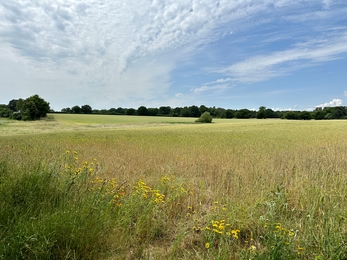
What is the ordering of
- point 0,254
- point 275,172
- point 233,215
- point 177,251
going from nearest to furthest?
point 0,254 → point 177,251 → point 233,215 → point 275,172

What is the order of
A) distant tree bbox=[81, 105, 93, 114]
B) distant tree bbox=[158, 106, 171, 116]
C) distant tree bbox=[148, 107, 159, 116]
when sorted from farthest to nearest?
distant tree bbox=[158, 106, 171, 116]
distant tree bbox=[148, 107, 159, 116]
distant tree bbox=[81, 105, 93, 114]

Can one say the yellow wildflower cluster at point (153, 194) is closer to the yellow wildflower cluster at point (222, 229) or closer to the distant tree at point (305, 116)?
the yellow wildflower cluster at point (222, 229)

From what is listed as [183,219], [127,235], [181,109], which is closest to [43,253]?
[127,235]

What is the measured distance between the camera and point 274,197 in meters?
3.97

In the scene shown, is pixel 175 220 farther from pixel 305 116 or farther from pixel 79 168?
pixel 305 116

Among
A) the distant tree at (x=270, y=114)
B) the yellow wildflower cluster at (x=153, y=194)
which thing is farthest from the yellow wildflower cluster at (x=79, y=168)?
the distant tree at (x=270, y=114)

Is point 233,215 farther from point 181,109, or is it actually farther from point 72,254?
point 181,109

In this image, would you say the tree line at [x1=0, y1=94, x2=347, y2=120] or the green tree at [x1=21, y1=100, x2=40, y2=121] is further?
the tree line at [x1=0, y1=94, x2=347, y2=120]

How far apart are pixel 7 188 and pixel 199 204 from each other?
350cm

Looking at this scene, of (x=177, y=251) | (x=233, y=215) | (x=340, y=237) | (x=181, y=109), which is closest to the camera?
A: (x=340, y=237)

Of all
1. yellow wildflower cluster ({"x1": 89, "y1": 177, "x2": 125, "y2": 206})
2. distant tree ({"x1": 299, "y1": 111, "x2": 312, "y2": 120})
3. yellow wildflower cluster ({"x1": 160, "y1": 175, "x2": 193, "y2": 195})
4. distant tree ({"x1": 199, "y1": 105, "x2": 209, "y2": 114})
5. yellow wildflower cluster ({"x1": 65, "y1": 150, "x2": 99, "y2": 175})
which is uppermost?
distant tree ({"x1": 199, "y1": 105, "x2": 209, "y2": 114})

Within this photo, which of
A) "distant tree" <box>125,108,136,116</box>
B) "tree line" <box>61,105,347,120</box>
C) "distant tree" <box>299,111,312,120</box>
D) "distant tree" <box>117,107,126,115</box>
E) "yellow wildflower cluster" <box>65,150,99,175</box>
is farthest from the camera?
"distant tree" <box>117,107,126,115</box>

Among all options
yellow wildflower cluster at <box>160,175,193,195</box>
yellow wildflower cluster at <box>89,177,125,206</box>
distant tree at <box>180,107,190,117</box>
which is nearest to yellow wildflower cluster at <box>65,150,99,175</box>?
yellow wildflower cluster at <box>89,177,125,206</box>

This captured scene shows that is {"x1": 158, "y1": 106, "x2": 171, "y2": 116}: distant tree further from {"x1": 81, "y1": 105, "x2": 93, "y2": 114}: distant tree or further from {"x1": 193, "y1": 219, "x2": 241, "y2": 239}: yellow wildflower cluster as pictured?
{"x1": 193, "y1": 219, "x2": 241, "y2": 239}: yellow wildflower cluster
